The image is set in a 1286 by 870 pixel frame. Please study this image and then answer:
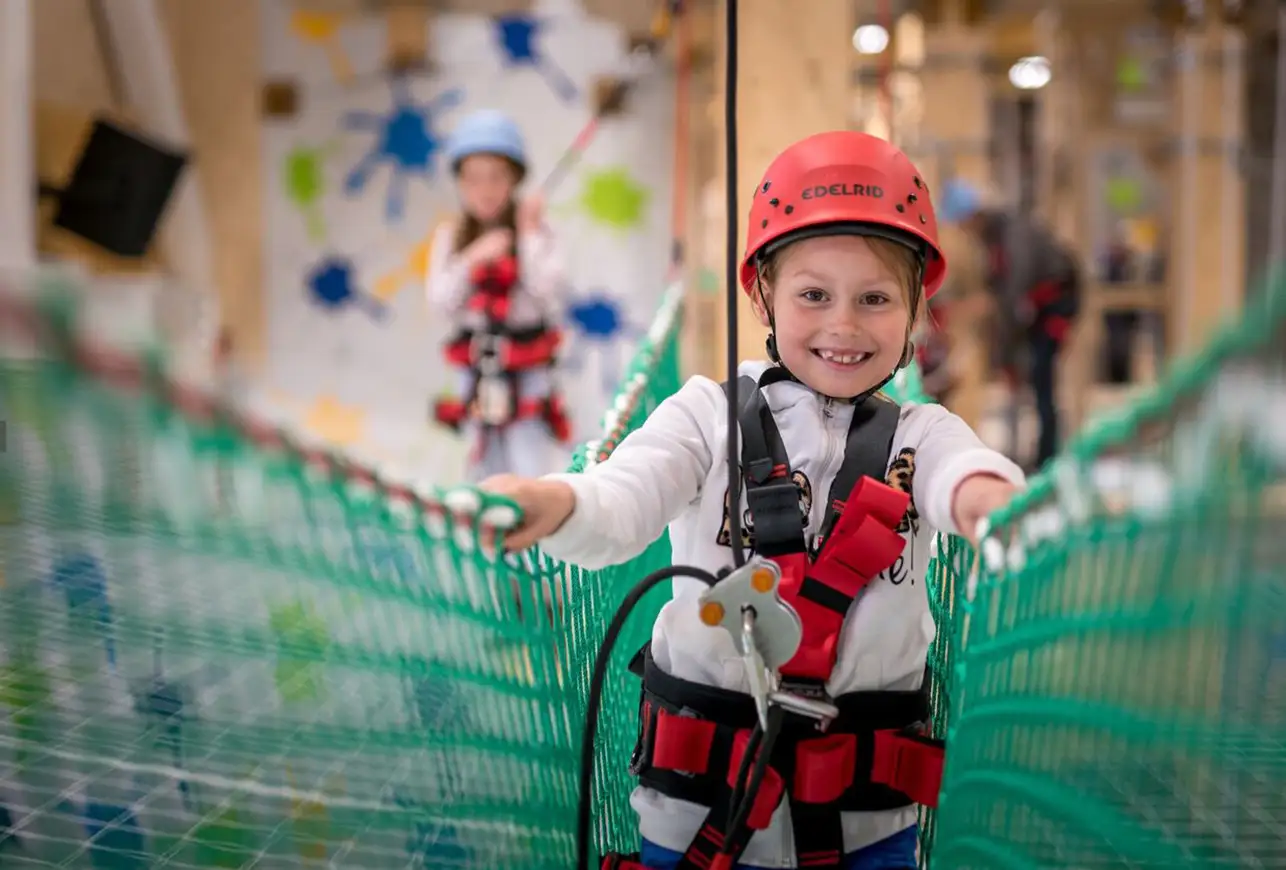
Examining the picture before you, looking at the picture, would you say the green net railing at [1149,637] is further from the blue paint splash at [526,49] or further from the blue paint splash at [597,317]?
the blue paint splash at [526,49]

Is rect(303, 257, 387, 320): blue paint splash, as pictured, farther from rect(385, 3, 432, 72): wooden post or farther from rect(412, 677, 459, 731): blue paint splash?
rect(412, 677, 459, 731): blue paint splash

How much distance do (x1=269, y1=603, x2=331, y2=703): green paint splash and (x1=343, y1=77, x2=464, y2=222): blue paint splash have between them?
5.00 metres

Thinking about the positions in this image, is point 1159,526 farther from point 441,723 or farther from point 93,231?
point 93,231

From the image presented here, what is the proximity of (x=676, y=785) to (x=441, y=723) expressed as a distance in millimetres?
290

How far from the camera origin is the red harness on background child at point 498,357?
3.51 meters

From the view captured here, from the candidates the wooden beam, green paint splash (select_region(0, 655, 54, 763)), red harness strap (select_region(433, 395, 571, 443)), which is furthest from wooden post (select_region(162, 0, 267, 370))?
green paint splash (select_region(0, 655, 54, 763))

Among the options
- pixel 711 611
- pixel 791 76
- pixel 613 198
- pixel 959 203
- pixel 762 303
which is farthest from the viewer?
pixel 613 198

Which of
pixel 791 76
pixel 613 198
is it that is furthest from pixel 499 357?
pixel 613 198

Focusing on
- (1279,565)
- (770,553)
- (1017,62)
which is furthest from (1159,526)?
(1017,62)

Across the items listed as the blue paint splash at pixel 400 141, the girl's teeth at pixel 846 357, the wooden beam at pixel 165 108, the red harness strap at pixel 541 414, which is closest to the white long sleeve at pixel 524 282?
the red harness strap at pixel 541 414

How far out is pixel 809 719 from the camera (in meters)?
1.07

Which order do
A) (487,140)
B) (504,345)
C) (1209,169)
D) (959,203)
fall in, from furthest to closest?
(1209,169)
(959,203)
(487,140)
(504,345)

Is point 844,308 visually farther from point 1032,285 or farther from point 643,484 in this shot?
point 1032,285

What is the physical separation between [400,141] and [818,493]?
4.77 metres
